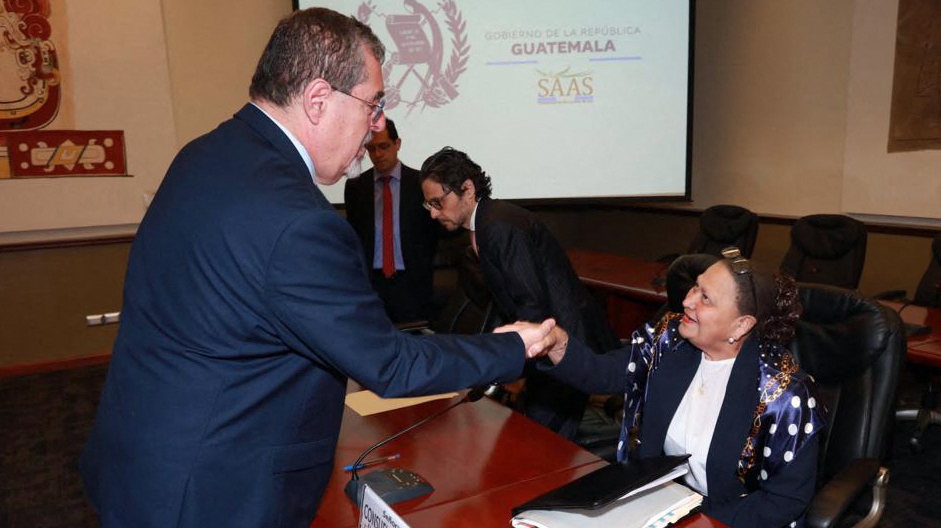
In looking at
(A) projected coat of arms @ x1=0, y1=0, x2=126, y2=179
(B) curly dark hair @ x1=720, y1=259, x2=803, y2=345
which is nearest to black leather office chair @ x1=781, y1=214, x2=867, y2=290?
(B) curly dark hair @ x1=720, y1=259, x2=803, y2=345

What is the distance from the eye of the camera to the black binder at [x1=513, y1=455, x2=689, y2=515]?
1309mm

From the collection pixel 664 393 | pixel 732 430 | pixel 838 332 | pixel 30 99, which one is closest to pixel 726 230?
pixel 838 332

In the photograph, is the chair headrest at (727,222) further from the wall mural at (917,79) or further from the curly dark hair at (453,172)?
the curly dark hair at (453,172)

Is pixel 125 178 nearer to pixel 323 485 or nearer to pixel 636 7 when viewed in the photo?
pixel 636 7

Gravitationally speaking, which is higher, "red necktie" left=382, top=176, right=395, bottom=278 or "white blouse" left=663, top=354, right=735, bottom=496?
"red necktie" left=382, top=176, right=395, bottom=278

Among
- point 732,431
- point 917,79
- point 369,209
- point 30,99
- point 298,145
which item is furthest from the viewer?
point 30,99

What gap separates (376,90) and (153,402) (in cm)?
65

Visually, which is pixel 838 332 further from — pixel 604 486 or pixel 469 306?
pixel 469 306

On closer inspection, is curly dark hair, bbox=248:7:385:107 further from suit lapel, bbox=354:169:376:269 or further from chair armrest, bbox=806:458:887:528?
suit lapel, bbox=354:169:376:269

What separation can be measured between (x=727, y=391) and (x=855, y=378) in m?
0.36

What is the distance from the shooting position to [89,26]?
4.86 metres

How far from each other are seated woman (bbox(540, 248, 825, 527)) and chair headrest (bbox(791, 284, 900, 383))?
0.35 feet

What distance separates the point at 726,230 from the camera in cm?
477

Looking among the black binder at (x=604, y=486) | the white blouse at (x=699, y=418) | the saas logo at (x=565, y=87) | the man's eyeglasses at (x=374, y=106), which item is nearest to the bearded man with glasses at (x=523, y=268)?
the white blouse at (x=699, y=418)
